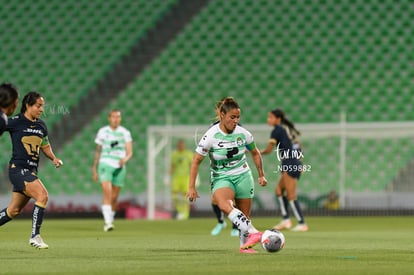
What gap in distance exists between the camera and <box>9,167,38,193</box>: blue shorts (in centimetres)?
1032

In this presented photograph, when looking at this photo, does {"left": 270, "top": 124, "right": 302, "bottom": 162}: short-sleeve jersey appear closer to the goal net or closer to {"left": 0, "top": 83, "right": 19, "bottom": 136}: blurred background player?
the goal net

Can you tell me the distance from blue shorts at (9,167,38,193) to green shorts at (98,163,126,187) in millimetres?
5483

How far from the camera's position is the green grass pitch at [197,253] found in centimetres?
775

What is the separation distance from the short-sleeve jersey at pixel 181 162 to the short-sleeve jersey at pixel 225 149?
12125mm

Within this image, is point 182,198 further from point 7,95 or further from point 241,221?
point 7,95

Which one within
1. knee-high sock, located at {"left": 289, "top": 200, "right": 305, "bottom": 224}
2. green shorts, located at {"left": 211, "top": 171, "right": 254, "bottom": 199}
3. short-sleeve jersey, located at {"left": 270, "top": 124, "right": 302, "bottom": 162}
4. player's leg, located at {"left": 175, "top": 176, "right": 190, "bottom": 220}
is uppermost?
short-sleeve jersey, located at {"left": 270, "top": 124, "right": 302, "bottom": 162}

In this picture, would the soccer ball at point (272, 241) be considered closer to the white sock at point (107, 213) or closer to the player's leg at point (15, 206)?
the player's leg at point (15, 206)

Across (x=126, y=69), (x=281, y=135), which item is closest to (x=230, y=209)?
(x=281, y=135)

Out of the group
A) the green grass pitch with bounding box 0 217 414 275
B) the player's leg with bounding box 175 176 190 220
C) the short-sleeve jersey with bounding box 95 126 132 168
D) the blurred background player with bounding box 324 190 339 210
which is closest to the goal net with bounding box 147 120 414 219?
the blurred background player with bounding box 324 190 339 210

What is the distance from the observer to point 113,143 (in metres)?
16.1

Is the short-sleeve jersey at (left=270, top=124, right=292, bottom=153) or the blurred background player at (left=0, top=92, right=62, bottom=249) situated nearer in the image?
the blurred background player at (left=0, top=92, right=62, bottom=249)

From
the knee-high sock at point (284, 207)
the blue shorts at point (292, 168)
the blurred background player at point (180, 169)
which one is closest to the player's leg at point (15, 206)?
the blue shorts at point (292, 168)

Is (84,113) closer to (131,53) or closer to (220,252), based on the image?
(131,53)

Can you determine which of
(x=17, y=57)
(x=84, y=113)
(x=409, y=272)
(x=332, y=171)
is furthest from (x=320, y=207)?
(x=409, y=272)
